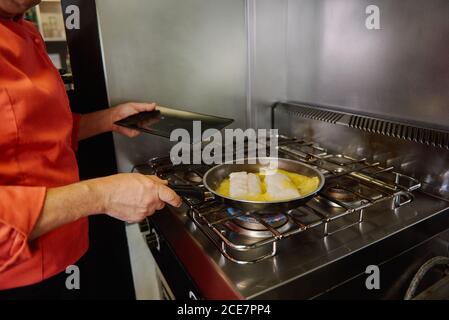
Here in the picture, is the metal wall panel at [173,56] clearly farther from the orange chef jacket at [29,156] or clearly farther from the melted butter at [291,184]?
the melted butter at [291,184]

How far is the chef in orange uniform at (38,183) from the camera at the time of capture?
578mm

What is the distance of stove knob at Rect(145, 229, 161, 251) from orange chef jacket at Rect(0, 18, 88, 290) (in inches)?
8.4

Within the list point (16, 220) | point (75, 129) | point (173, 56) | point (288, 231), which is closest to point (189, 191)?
point (288, 231)

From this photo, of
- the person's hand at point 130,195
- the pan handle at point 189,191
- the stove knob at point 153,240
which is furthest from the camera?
the stove knob at point 153,240

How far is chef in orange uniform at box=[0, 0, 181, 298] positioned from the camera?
1.90ft

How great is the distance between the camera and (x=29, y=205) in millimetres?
576

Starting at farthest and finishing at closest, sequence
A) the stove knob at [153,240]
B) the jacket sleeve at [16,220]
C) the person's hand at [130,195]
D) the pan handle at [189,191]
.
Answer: the stove knob at [153,240]
the pan handle at [189,191]
the person's hand at [130,195]
the jacket sleeve at [16,220]

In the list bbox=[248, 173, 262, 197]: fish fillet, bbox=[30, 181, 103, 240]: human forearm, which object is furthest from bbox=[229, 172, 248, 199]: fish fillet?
bbox=[30, 181, 103, 240]: human forearm

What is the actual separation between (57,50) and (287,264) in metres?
2.71

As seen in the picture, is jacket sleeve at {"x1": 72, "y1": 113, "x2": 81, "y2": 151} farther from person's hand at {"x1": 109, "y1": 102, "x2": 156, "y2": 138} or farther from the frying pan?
the frying pan

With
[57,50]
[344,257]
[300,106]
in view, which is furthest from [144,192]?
[57,50]

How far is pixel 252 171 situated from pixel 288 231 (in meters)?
0.35

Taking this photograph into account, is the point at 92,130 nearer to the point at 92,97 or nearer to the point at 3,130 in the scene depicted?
the point at 92,97

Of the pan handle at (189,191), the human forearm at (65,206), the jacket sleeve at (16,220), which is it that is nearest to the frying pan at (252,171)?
the pan handle at (189,191)
